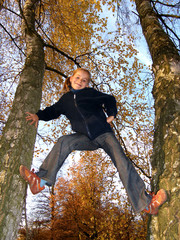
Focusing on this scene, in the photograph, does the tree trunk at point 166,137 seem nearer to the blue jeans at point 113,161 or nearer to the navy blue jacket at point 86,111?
the blue jeans at point 113,161

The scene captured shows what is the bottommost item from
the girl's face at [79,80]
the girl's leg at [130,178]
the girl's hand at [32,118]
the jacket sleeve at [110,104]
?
the girl's leg at [130,178]

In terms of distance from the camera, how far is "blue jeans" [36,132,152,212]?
204 centimetres

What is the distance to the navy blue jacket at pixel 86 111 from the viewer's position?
98.9 inches

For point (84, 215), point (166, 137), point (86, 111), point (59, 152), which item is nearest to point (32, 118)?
point (59, 152)

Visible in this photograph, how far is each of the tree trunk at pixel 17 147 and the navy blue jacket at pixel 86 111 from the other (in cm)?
30

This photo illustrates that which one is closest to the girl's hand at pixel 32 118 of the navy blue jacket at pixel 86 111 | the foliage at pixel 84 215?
the navy blue jacket at pixel 86 111

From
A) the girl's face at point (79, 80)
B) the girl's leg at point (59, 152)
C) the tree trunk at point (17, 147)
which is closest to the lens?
the tree trunk at point (17, 147)

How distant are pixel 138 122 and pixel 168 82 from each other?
195 inches

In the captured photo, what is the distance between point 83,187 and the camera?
632 inches

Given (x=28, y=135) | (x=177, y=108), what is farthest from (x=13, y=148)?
(x=177, y=108)

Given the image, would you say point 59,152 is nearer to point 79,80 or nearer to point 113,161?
point 113,161

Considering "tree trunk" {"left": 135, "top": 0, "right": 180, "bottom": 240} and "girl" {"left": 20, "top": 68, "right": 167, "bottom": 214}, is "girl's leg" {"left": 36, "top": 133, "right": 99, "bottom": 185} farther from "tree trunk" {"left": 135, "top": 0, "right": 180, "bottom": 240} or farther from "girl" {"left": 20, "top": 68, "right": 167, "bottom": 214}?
"tree trunk" {"left": 135, "top": 0, "right": 180, "bottom": 240}

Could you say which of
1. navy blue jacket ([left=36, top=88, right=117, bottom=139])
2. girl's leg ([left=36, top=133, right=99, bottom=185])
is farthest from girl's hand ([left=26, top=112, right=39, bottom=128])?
girl's leg ([left=36, top=133, right=99, bottom=185])

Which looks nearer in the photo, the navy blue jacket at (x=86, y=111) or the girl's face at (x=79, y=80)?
the navy blue jacket at (x=86, y=111)
